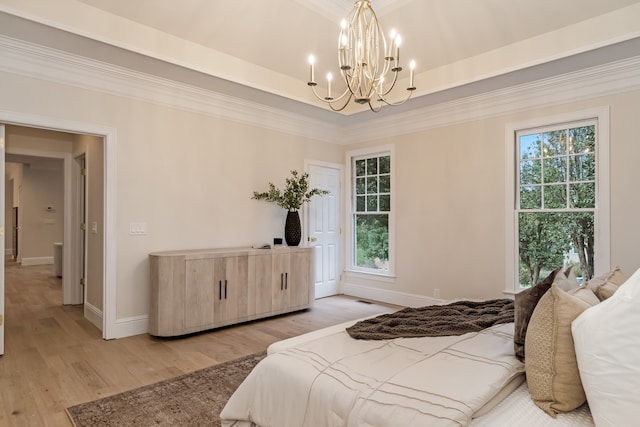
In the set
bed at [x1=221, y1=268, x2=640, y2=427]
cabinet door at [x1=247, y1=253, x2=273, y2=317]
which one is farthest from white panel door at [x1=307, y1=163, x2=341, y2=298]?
bed at [x1=221, y1=268, x2=640, y2=427]

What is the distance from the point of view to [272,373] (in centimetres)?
171

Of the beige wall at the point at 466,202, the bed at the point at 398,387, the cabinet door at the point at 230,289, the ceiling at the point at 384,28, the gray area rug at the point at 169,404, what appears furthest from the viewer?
the cabinet door at the point at 230,289

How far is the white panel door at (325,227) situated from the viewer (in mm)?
5656

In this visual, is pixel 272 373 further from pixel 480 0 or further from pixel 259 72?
pixel 259 72

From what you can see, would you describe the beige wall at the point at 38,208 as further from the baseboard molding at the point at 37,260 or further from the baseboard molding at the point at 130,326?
the baseboard molding at the point at 130,326

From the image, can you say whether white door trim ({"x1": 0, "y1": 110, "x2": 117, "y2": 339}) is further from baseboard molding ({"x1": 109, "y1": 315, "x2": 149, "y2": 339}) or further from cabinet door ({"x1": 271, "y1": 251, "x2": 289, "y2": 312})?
cabinet door ({"x1": 271, "y1": 251, "x2": 289, "y2": 312})

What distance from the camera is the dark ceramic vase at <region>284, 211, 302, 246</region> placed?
4.99m

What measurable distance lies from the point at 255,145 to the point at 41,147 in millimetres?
2999

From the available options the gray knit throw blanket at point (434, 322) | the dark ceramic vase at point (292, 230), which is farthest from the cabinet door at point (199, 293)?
the gray knit throw blanket at point (434, 322)

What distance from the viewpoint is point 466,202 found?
4656mm

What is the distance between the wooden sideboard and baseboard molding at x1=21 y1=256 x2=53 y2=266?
A: 7808 millimetres

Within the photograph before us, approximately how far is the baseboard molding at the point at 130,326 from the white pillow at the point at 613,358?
3.93m

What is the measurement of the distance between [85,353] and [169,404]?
1.44 meters

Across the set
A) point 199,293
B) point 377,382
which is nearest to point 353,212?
point 199,293
